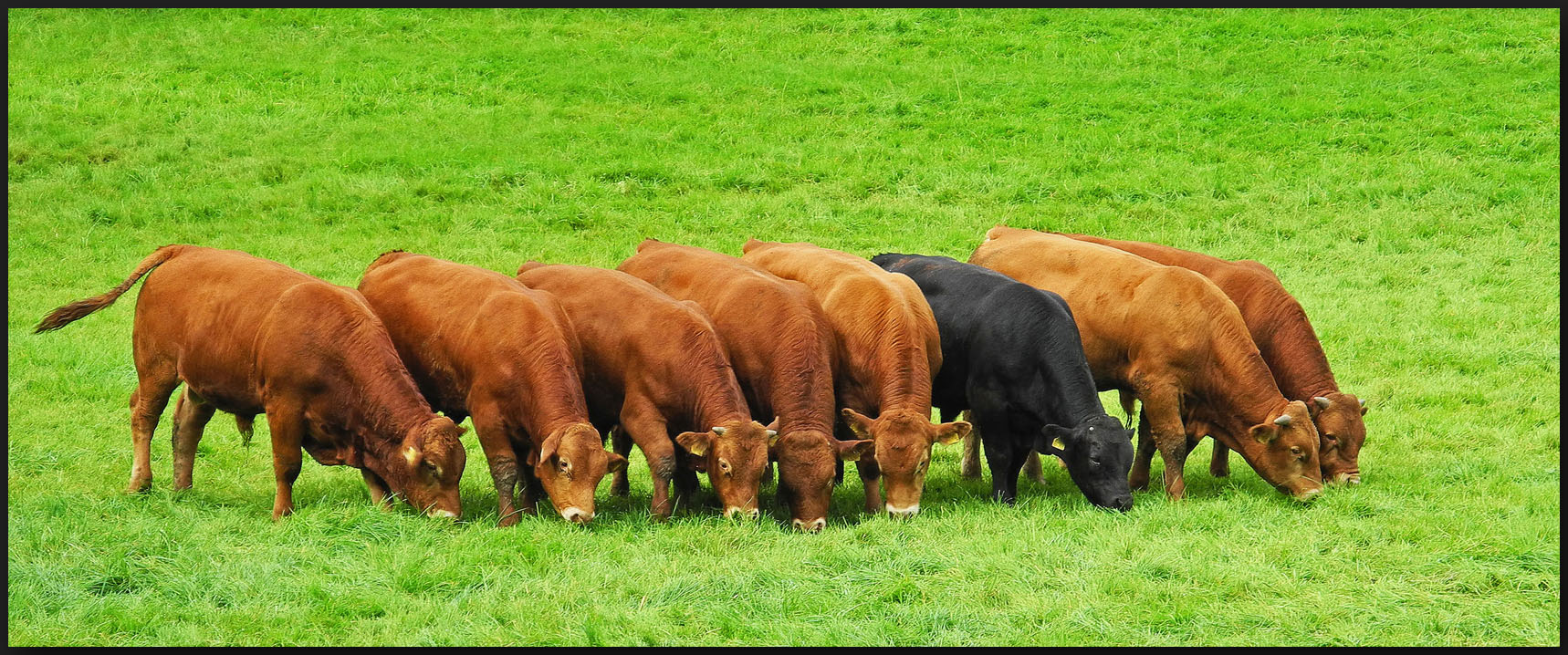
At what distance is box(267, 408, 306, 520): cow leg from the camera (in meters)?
9.62

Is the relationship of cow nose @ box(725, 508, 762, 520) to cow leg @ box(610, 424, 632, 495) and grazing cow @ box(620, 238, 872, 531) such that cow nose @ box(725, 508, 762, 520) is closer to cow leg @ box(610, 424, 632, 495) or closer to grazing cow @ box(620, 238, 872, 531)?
grazing cow @ box(620, 238, 872, 531)

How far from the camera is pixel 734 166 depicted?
24.1m

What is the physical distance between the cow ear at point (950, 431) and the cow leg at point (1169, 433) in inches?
71.1

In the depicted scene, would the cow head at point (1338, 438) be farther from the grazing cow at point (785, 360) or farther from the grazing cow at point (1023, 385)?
the grazing cow at point (785, 360)

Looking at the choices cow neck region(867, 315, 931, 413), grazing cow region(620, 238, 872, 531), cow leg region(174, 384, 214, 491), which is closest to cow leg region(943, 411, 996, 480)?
cow neck region(867, 315, 931, 413)

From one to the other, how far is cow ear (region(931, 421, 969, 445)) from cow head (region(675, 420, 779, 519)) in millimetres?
1304

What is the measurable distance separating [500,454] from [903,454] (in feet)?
9.45

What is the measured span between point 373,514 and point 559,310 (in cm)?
205

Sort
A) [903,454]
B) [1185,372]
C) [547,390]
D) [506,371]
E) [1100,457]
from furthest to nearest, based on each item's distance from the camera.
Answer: [1185,372]
[1100,457]
[903,454]
[506,371]
[547,390]

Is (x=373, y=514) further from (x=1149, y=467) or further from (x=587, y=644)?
(x=1149, y=467)

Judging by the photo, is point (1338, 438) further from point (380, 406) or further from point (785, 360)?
point (380, 406)

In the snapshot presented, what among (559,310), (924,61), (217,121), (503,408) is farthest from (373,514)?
(924,61)

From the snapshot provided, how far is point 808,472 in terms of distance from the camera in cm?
960

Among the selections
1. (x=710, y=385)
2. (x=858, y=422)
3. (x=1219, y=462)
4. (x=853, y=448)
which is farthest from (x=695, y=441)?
(x=1219, y=462)
